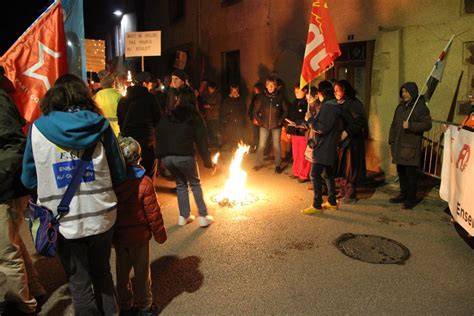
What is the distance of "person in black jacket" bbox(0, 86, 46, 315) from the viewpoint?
11.0ft

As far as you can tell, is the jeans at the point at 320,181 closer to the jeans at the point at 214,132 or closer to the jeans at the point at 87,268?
the jeans at the point at 87,268

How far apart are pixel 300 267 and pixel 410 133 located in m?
3.25

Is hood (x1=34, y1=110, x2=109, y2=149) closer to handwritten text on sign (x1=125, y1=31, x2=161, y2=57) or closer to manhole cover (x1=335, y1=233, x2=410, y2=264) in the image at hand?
manhole cover (x1=335, y1=233, x2=410, y2=264)

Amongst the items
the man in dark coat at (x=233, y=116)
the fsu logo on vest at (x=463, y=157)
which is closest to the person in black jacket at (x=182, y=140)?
→ the fsu logo on vest at (x=463, y=157)

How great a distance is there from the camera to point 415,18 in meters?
7.98

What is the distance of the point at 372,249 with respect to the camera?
17.1 ft

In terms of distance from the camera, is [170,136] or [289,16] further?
[289,16]

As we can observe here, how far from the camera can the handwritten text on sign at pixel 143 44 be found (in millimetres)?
9719

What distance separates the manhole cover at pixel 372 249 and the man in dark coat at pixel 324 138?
102 cm

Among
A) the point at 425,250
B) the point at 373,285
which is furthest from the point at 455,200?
the point at 373,285

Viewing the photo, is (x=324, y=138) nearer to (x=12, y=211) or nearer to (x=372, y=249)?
(x=372, y=249)

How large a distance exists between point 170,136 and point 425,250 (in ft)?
11.8

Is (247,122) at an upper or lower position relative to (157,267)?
upper

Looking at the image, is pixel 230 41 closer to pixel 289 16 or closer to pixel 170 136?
pixel 289 16
